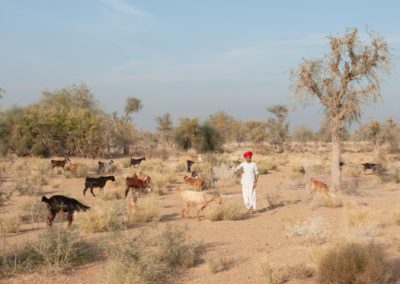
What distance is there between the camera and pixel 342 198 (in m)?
15.3

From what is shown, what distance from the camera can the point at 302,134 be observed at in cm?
8631

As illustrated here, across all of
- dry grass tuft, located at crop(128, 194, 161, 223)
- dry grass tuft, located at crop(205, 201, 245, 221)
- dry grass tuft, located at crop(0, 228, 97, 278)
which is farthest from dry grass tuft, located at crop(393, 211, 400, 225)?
dry grass tuft, located at crop(0, 228, 97, 278)

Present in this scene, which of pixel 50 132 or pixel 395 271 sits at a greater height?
pixel 50 132

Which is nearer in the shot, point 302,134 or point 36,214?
point 36,214

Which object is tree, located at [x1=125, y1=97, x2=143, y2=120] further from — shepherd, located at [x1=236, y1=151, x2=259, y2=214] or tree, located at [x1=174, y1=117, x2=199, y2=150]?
shepherd, located at [x1=236, y1=151, x2=259, y2=214]

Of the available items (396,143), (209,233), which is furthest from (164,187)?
(396,143)

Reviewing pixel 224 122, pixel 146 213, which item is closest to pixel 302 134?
pixel 224 122

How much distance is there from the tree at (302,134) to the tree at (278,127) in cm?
2078

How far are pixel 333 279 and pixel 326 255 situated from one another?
396 millimetres

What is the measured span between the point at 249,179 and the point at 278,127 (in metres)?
51.1

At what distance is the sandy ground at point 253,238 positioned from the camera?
728 centimetres

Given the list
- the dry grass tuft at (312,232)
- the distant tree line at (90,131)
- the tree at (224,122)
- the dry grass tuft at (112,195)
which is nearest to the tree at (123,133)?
the distant tree line at (90,131)

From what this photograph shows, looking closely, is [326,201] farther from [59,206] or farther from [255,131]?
[255,131]

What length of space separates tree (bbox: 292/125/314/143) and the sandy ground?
68.9 meters
